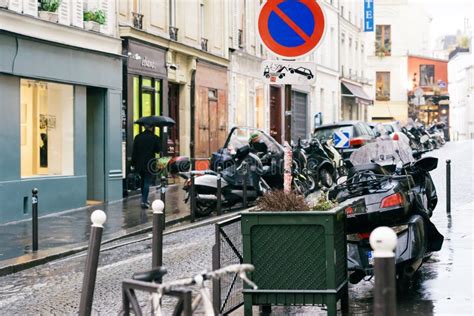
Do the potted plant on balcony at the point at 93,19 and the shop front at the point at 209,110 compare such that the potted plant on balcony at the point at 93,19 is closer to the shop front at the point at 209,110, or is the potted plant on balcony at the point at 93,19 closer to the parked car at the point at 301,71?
the shop front at the point at 209,110

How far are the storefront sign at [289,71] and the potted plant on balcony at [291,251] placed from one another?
1.05 metres

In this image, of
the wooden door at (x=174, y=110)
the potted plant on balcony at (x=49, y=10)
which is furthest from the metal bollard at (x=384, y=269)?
the wooden door at (x=174, y=110)

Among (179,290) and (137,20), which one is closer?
(179,290)

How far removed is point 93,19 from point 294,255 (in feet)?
46.6

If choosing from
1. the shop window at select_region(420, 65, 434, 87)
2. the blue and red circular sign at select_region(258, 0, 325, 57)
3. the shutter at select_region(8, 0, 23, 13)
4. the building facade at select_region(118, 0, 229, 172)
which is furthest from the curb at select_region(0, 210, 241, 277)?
the shop window at select_region(420, 65, 434, 87)

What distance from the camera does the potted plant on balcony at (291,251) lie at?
6594 millimetres

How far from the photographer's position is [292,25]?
738 centimetres

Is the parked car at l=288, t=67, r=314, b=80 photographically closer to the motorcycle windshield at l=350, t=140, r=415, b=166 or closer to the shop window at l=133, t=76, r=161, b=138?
the motorcycle windshield at l=350, t=140, r=415, b=166

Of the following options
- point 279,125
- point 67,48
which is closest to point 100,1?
point 67,48

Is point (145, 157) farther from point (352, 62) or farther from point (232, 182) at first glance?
point (352, 62)

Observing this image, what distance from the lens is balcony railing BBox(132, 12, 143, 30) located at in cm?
2267

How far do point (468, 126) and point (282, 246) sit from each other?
283 ft

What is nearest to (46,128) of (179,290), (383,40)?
(179,290)

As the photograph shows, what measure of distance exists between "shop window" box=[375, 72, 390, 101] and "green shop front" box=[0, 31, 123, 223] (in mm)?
57494
